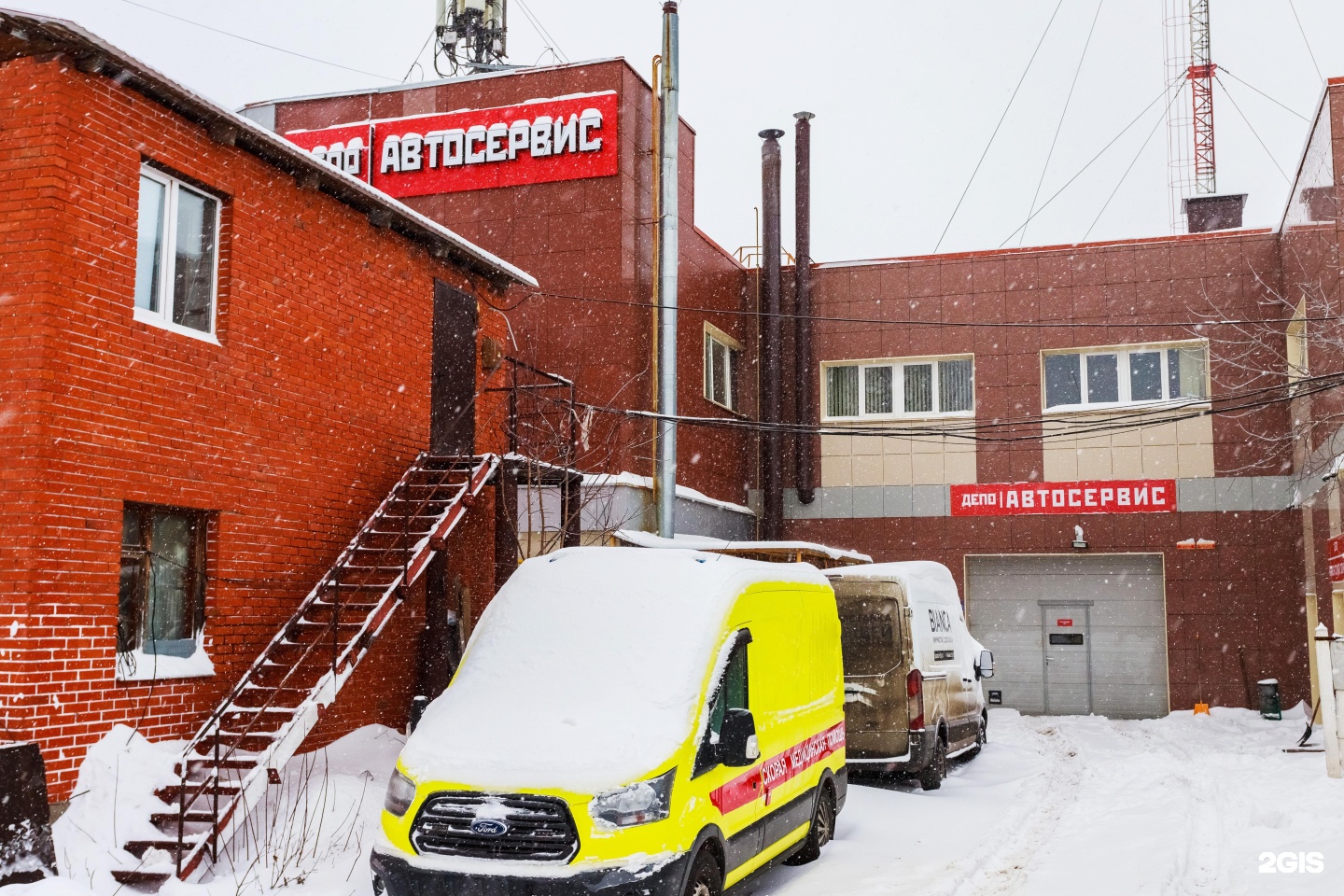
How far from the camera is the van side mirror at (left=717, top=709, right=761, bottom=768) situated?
7.33 m

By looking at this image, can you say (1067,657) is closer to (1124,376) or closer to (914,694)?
(1124,376)

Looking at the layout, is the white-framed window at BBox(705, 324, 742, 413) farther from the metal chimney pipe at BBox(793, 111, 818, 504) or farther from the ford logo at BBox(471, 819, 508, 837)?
the ford logo at BBox(471, 819, 508, 837)

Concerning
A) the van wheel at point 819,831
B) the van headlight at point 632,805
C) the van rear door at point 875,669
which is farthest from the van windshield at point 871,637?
the van headlight at point 632,805

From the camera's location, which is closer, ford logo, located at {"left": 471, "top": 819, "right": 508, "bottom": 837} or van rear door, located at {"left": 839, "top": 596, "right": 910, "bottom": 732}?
ford logo, located at {"left": 471, "top": 819, "right": 508, "bottom": 837}

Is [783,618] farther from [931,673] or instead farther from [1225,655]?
[1225,655]

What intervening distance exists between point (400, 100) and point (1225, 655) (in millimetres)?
18387

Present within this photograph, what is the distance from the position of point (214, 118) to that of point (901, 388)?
57.0ft

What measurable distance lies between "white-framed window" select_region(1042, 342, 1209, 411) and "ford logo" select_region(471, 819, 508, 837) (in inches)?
781

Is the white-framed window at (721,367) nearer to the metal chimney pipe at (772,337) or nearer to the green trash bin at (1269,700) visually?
the metal chimney pipe at (772,337)

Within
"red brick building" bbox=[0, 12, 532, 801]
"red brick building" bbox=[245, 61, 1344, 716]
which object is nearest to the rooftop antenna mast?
"red brick building" bbox=[245, 61, 1344, 716]

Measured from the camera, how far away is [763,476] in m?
25.2

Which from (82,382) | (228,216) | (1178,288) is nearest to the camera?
(82,382)

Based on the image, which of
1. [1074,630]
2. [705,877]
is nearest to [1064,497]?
[1074,630]

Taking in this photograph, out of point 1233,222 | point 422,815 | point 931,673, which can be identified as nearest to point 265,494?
point 422,815
